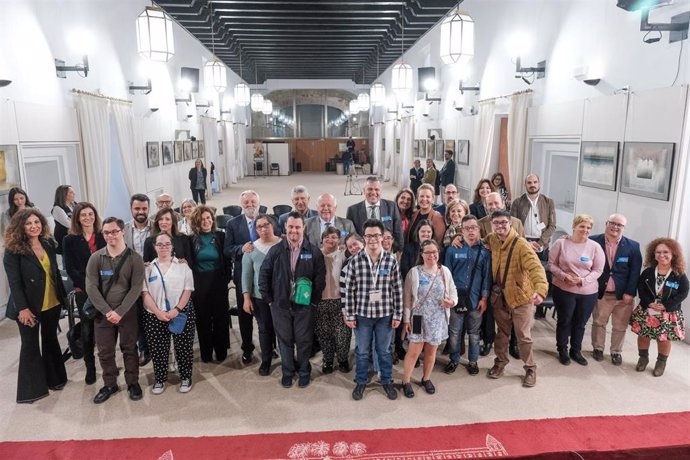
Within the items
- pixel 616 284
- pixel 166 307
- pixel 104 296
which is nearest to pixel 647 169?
pixel 616 284

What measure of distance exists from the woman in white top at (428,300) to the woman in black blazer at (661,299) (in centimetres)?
201

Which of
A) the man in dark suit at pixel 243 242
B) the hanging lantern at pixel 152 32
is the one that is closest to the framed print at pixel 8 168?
the hanging lantern at pixel 152 32

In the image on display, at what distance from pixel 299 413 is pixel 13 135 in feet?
17.9

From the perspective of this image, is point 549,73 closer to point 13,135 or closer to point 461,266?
point 461,266

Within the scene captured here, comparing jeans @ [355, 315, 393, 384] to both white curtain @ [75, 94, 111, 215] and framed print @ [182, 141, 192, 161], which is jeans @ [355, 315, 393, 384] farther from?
framed print @ [182, 141, 192, 161]

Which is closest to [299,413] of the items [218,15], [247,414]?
[247,414]

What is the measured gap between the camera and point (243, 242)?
15.6 ft

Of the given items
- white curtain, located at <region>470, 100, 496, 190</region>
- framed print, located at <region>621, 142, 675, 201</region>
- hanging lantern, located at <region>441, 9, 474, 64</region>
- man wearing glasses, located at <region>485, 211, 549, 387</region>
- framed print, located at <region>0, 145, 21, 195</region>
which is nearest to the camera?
man wearing glasses, located at <region>485, 211, 549, 387</region>

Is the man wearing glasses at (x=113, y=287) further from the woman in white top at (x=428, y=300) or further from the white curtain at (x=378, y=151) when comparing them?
the white curtain at (x=378, y=151)

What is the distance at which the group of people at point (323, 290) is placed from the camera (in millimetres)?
3963

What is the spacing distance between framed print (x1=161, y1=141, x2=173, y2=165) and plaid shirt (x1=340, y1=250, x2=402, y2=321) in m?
10.0

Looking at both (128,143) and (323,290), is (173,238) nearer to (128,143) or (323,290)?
(323,290)

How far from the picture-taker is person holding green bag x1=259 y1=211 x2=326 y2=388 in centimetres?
407

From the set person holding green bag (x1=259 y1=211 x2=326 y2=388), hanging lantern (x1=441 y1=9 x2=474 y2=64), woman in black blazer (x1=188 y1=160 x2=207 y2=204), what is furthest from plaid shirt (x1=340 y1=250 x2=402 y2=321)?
woman in black blazer (x1=188 y1=160 x2=207 y2=204)
